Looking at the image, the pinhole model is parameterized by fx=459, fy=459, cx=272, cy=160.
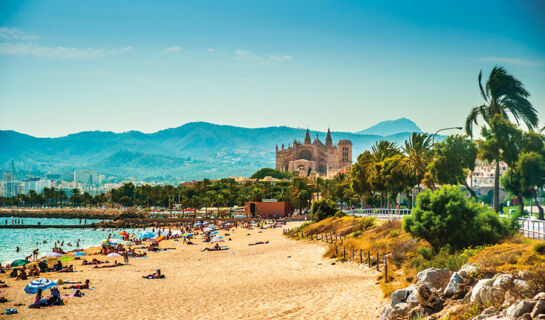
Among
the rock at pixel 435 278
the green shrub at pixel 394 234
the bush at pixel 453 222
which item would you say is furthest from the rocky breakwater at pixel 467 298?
the green shrub at pixel 394 234

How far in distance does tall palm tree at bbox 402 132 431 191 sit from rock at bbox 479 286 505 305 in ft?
99.6

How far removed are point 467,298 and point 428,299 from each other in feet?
3.89

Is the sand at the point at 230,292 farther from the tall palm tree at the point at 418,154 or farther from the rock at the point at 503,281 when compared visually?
the tall palm tree at the point at 418,154

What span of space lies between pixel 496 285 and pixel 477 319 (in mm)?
1294

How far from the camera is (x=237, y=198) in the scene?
142250 mm

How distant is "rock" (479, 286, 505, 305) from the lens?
12711 mm

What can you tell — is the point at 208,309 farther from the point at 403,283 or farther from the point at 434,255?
the point at 434,255

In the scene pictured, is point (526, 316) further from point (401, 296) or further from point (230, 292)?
point (230, 292)

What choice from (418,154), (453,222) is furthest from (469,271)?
(418,154)

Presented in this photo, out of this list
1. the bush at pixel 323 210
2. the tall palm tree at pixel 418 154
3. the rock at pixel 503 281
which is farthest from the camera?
the bush at pixel 323 210

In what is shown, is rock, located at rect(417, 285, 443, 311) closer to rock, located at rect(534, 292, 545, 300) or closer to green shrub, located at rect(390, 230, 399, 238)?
rock, located at rect(534, 292, 545, 300)

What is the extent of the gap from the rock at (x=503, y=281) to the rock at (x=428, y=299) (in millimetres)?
1900

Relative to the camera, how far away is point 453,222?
21297 mm

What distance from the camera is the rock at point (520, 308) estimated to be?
11.2 m
